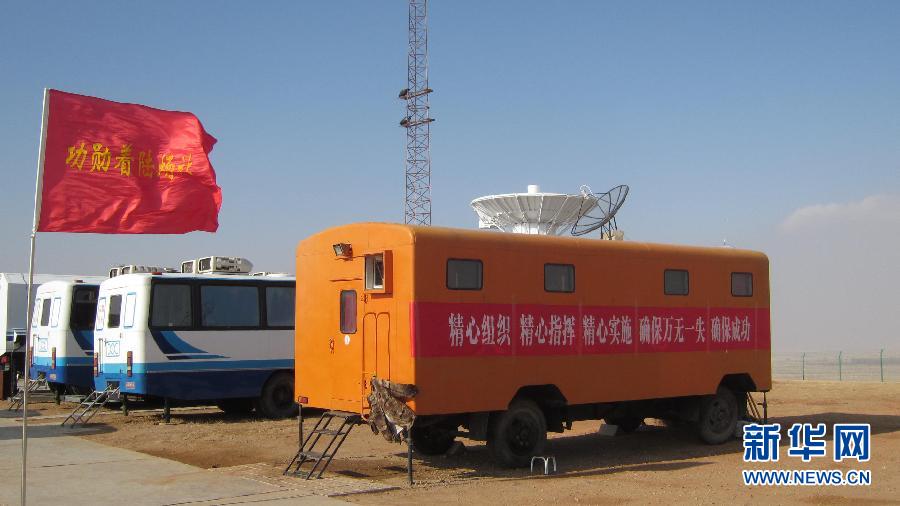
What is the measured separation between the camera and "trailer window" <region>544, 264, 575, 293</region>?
41.9 feet

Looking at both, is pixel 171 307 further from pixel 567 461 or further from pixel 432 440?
pixel 567 461

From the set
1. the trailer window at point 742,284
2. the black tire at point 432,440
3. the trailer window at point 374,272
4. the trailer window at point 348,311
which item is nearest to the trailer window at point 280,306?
the black tire at point 432,440

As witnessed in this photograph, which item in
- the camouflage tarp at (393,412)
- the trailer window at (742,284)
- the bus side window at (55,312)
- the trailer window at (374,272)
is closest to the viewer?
the camouflage tarp at (393,412)

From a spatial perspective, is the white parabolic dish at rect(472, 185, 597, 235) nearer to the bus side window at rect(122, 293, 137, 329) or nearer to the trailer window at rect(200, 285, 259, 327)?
the trailer window at rect(200, 285, 259, 327)

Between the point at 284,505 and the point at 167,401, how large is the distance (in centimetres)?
894

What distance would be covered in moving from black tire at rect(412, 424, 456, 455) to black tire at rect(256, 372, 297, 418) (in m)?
6.16

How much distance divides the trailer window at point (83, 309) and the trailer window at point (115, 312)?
284cm

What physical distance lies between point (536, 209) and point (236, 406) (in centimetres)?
2338

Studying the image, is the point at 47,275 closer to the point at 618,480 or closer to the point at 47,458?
the point at 47,458

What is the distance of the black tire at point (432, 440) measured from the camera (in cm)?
1302

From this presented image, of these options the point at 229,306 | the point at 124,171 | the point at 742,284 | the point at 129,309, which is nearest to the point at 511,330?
the point at 742,284

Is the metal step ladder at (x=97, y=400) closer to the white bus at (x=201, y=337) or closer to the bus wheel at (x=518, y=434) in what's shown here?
the white bus at (x=201, y=337)

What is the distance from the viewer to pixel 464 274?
38.9ft

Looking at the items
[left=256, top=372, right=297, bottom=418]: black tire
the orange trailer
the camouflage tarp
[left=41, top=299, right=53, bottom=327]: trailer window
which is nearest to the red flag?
the orange trailer
